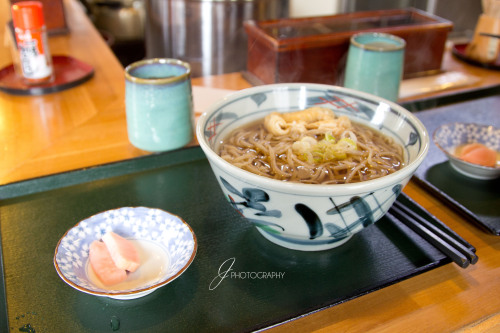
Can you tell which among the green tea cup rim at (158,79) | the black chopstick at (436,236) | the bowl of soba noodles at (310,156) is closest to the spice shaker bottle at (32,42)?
the green tea cup rim at (158,79)

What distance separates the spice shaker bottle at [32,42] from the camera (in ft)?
5.45

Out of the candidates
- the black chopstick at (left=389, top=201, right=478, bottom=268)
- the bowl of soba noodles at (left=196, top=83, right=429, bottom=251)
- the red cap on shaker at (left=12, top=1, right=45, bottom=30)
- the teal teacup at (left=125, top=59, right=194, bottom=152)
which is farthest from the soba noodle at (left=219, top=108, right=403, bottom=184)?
the red cap on shaker at (left=12, top=1, right=45, bottom=30)

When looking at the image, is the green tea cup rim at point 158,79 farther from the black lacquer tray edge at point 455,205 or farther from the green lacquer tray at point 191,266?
the black lacquer tray edge at point 455,205

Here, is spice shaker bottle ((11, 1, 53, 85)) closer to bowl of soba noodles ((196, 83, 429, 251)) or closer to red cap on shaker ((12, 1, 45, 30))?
red cap on shaker ((12, 1, 45, 30))

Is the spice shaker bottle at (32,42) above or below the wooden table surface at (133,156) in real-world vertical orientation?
above

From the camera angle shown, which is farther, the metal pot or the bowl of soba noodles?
the metal pot

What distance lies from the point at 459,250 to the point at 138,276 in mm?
683

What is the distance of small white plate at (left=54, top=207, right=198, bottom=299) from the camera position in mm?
823

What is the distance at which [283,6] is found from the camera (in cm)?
312

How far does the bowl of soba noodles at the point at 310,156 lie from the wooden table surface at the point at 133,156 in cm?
17

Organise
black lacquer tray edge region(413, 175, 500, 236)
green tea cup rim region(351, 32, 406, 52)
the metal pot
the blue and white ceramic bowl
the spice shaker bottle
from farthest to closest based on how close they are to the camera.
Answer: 1. the metal pot
2. the spice shaker bottle
3. green tea cup rim region(351, 32, 406, 52)
4. the blue and white ceramic bowl
5. black lacquer tray edge region(413, 175, 500, 236)

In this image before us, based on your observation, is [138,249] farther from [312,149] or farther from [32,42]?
[32,42]

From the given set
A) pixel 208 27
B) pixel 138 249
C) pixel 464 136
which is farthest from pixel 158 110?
pixel 208 27

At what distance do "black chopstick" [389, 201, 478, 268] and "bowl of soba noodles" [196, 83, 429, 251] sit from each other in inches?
5.7
